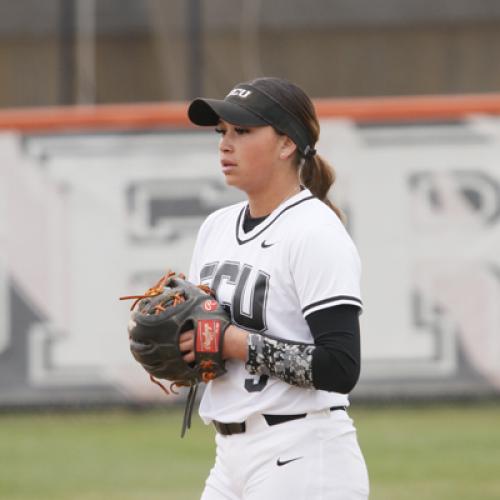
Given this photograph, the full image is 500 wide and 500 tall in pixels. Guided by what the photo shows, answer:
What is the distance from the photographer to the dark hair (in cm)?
359

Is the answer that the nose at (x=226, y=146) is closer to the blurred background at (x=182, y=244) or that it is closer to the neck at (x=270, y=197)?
the neck at (x=270, y=197)

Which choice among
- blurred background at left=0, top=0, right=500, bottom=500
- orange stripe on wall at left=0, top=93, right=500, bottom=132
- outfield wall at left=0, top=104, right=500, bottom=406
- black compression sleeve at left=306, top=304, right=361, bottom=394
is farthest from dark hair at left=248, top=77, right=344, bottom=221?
orange stripe on wall at left=0, top=93, right=500, bottom=132

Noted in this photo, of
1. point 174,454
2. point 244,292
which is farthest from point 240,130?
point 174,454

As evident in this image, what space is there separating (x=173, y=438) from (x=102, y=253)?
1631mm

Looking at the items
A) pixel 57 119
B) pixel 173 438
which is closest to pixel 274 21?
pixel 57 119

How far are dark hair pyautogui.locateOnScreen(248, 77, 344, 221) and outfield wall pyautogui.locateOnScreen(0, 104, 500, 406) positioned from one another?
19.0 feet

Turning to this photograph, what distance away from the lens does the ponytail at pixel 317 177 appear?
3.75m

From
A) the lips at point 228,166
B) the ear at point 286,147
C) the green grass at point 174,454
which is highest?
the ear at point 286,147

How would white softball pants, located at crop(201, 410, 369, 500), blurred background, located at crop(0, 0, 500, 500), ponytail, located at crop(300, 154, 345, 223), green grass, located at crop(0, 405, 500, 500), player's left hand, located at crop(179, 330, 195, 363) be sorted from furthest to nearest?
blurred background, located at crop(0, 0, 500, 500)
green grass, located at crop(0, 405, 500, 500)
ponytail, located at crop(300, 154, 345, 223)
player's left hand, located at crop(179, 330, 195, 363)
white softball pants, located at crop(201, 410, 369, 500)

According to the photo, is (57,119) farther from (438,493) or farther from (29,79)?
(438,493)

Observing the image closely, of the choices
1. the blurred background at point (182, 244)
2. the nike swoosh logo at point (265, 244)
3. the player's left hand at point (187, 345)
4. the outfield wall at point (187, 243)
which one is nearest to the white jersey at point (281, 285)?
the nike swoosh logo at point (265, 244)

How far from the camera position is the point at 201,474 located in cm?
754

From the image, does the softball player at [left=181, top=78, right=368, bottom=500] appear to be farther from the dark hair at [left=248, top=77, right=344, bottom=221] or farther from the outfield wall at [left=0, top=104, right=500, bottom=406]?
the outfield wall at [left=0, top=104, right=500, bottom=406]

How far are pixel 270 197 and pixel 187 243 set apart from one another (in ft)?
19.8
